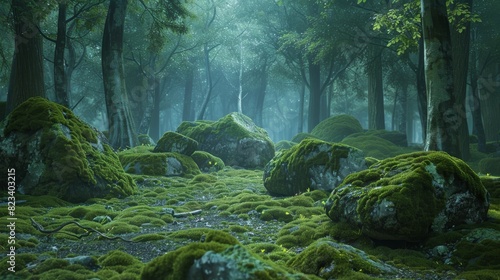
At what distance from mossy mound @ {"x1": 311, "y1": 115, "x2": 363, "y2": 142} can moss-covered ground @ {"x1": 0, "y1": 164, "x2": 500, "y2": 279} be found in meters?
17.4

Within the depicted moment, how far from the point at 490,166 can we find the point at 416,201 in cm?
1220

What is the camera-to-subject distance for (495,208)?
9312 millimetres

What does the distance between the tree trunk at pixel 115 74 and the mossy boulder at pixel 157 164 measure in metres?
2.53

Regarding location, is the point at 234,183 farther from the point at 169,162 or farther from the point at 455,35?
the point at 455,35

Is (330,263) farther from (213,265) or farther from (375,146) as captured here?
(375,146)

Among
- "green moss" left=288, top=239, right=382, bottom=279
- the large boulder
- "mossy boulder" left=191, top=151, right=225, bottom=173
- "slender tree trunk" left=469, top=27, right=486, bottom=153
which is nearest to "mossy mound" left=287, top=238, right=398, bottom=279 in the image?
"green moss" left=288, top=239, right=382, bottom=279

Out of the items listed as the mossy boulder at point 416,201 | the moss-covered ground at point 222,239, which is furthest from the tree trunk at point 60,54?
the mossy boulder at point 416,201

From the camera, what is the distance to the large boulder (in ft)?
74.4

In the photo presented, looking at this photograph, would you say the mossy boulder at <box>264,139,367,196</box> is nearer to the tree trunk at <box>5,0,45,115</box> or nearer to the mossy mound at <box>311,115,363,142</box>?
the tree trunk at <box>5,0,45,115</box>

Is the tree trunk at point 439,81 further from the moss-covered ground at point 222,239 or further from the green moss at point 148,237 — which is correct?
the green moss at point 148,237

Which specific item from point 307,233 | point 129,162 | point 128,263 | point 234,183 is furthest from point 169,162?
point 128,263

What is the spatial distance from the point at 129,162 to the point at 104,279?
38.9ft

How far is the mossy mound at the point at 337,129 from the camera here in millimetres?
29734

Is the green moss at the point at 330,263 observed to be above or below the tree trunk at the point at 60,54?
below
